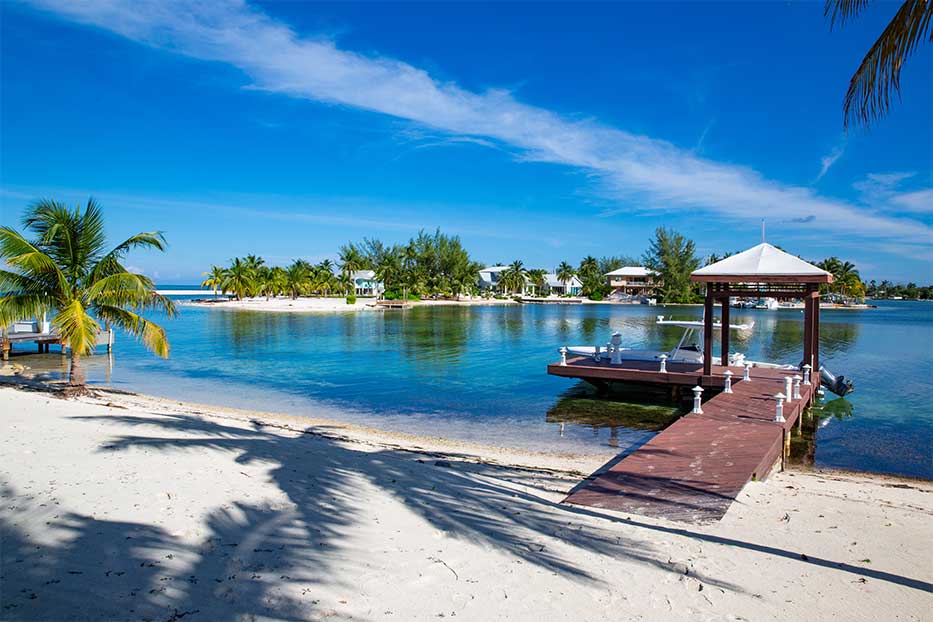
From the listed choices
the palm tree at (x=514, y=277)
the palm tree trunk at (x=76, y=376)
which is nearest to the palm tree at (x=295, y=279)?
the palm tree at (x=514, y=277)

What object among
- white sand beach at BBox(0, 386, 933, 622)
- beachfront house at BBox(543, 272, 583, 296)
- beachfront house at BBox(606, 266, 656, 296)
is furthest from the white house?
white sand beach at BBox(0, 386, 933, 622)

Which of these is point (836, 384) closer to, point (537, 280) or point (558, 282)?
point (537, 280)

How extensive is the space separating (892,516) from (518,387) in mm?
14921

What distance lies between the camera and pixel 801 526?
6.40m

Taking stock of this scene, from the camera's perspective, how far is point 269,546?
5125 mm

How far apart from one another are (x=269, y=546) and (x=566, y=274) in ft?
418

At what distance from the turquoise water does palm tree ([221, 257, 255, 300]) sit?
4864 centimetres

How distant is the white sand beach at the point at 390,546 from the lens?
4215mm

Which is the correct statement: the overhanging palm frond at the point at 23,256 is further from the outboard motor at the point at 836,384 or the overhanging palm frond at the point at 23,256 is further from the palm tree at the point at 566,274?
the palm tree at the point at 566,274

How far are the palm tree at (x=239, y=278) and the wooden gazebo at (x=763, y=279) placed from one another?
84.8 metres

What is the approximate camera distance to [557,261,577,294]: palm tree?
426ft

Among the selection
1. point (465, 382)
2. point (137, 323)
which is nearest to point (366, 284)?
point (465, 382)

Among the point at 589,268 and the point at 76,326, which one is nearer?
the point at 76,326

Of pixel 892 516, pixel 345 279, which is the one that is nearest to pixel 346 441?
pixel 892 516
